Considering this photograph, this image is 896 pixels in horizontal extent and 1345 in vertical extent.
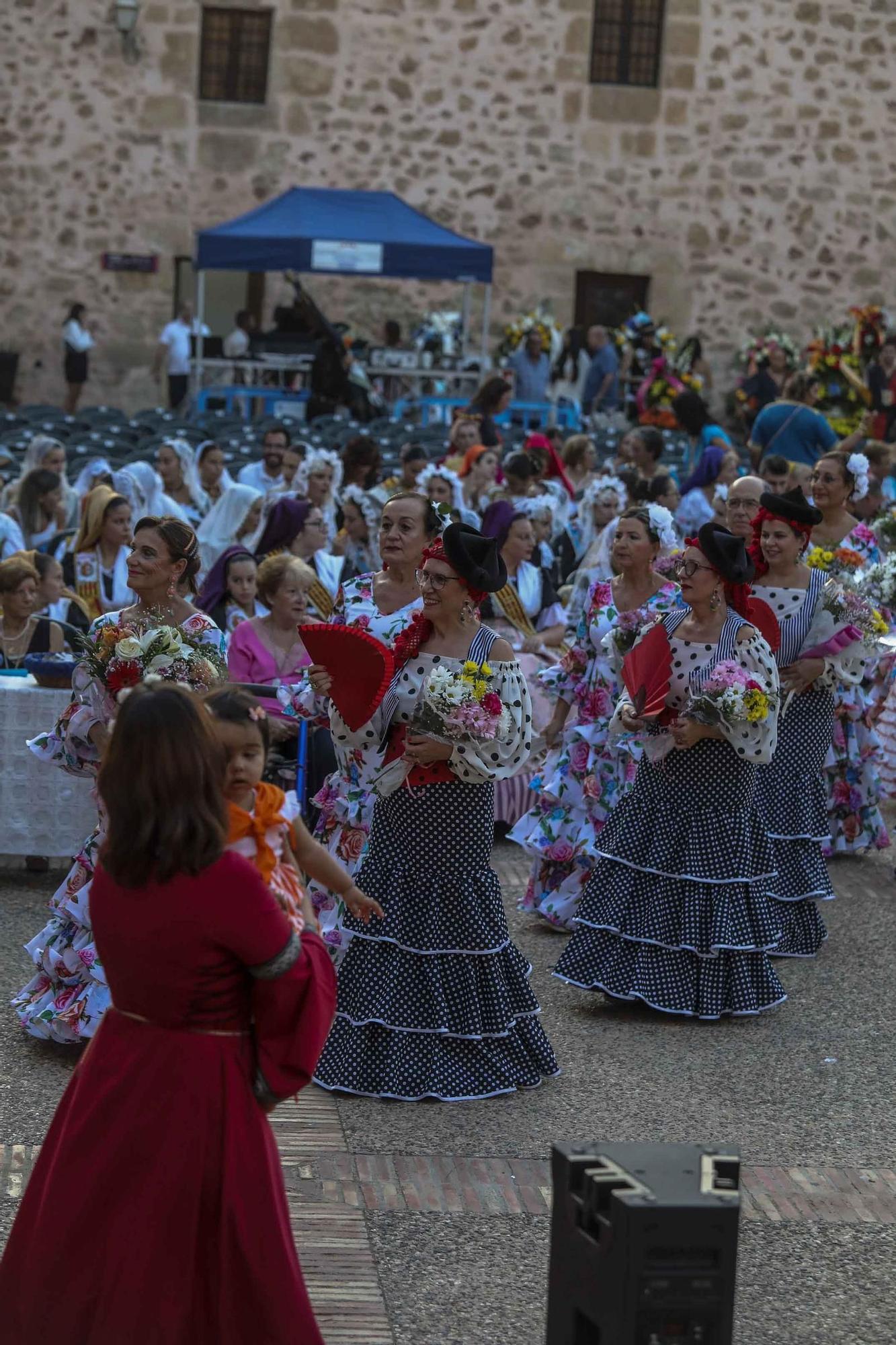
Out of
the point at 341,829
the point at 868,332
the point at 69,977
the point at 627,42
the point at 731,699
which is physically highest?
the point at 627,42

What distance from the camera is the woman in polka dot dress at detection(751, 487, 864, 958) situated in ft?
27.3

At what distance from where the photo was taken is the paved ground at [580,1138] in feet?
16.0

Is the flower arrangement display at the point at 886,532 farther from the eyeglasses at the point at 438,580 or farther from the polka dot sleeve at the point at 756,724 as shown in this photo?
the eyeglasses at the point at 438,580

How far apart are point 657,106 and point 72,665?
65.5 ft

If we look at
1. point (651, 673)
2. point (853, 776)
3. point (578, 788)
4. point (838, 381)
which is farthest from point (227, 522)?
point (838, 381)

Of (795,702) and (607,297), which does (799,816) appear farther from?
(607,297)

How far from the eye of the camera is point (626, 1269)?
A: 11.7 feet

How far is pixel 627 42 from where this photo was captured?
26672 mm

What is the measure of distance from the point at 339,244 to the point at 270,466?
285 inches

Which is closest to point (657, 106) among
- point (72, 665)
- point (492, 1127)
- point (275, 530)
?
point (275, 530)

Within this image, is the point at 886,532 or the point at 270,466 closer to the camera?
the point at 886,532

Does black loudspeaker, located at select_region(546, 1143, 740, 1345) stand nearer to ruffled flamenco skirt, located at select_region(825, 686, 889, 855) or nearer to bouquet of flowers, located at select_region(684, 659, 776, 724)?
bouquet of flowers, located at select_region(684, 659, 776, 724)

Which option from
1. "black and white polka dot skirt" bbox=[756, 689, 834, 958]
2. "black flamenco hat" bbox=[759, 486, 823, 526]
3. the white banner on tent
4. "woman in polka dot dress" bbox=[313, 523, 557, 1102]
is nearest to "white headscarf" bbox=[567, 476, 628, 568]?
"black and white polka dot skirt" bbox=[756, 689, 834, 958]

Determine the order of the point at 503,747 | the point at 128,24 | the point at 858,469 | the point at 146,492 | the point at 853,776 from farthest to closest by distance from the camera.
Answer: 1. the point at 128,24
2. the point at 146,492
3. the point at 853,776
4. the point at 858,469
5. the point at 503,747
